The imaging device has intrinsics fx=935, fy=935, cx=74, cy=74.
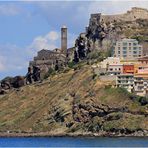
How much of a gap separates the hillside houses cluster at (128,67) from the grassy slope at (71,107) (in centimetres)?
253

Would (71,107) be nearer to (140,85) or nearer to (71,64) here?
(140,85)

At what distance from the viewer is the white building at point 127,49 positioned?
180m

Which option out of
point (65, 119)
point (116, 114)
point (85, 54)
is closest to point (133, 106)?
point (116, 114)

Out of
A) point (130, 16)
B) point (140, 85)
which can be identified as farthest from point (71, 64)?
point (140, 85)

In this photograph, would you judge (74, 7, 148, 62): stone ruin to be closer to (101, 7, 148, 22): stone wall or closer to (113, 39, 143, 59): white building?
(101, 7, 148, 22): stone wall

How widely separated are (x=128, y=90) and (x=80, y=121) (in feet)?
32.4

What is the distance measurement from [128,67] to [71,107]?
12519 millimetres

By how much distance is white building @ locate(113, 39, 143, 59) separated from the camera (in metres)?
180

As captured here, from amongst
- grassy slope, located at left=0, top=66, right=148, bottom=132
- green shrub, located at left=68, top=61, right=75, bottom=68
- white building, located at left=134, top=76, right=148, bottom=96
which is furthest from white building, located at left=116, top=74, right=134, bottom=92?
green shrub, located at left=68, top=61, right=75, bottom=68

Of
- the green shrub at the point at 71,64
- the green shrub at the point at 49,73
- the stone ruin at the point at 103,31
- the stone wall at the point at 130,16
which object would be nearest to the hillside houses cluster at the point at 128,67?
the stone ruin at the point at 103,31

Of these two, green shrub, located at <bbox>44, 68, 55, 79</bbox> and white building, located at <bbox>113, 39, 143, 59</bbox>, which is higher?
white building, located at <bbox>113, 39, 143, 59</bbox>

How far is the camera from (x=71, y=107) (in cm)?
16525

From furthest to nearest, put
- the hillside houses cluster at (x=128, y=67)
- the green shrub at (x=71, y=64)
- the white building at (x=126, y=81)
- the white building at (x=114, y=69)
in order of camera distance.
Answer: the green shrub at (x=71, y=64), the white building at (x=114, y=69), the white building at (x=126, y=81), the hillside houses cluster at (x=128, y=67)

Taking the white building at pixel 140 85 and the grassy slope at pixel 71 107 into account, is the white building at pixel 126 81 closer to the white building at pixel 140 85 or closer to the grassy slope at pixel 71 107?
the white building at pixel 140 85
